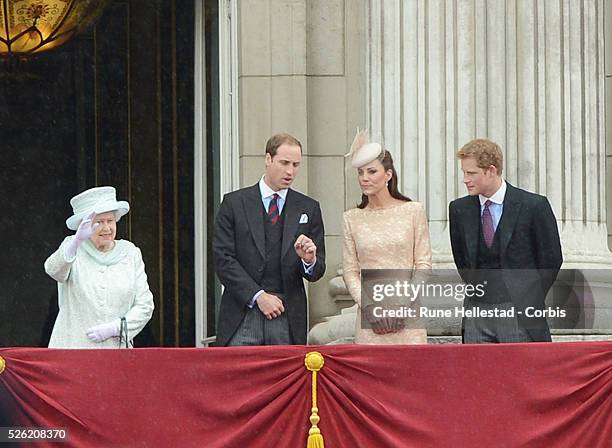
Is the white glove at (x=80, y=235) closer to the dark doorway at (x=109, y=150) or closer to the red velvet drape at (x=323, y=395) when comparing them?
the red velvet drape at (x=323, y=395)

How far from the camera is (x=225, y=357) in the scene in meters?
12.1

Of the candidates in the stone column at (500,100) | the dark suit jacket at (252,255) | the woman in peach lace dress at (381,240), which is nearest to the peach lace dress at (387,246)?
the woman in peach lace dress at (381,240)

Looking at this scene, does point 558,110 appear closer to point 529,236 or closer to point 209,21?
point 529,236

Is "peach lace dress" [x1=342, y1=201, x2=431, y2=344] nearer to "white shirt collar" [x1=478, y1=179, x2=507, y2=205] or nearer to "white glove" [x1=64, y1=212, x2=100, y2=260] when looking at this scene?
"white shirt collar" [x1=478, y1=179, x2=507, y2=205]

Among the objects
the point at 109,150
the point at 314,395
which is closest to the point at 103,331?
the point at 314,395

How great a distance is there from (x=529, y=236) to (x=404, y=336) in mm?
1033

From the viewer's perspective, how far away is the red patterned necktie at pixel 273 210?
1298 centimetres

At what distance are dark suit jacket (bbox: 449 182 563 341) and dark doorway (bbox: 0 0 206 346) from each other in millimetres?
7141

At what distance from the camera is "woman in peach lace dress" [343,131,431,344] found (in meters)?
12.6

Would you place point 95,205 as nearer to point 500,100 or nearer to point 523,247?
point 523,247

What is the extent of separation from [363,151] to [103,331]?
203 cm

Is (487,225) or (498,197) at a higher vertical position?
(498,197)

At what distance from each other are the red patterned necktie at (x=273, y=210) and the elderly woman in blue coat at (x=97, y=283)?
0.92 meters

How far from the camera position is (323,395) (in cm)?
1207
